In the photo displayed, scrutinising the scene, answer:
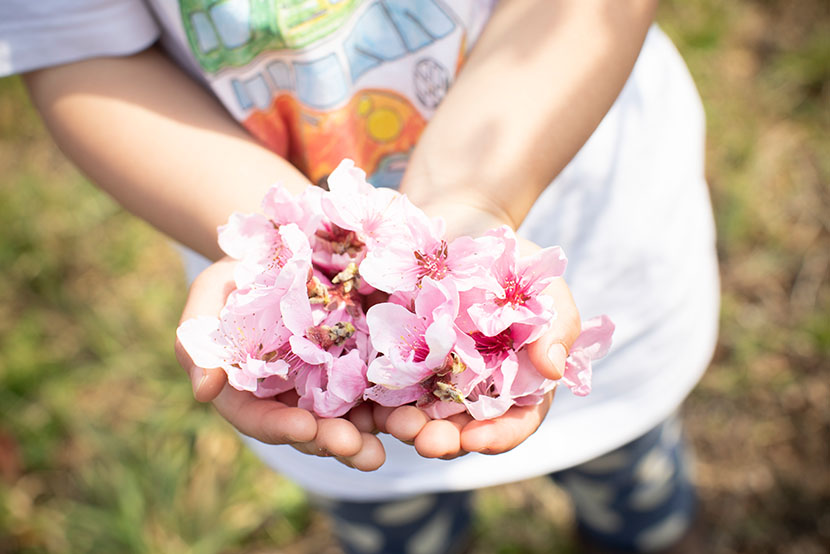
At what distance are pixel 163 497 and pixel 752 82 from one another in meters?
2.35

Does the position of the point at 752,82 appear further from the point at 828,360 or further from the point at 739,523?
the point at 739,523

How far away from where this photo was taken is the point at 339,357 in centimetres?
96

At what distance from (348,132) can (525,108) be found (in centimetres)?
28

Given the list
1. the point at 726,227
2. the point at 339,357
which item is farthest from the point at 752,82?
the point at 339,357

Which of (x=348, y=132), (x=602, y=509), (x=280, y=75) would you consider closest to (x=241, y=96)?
(x=280, y=75)

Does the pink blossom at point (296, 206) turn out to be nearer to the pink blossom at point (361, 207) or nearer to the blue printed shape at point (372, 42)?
the pink blossom at point (361, 207)

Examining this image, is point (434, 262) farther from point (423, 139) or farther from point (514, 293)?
point (423, 139)

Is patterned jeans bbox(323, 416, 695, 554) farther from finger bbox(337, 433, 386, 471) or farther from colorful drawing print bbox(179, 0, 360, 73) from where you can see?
colorful drawing print bbox(179, 0, 360, 73)

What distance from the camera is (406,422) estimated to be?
2.98ft

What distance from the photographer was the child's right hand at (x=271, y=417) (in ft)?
2.90

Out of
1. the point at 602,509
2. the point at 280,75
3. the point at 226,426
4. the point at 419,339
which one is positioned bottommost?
the point at 226,426

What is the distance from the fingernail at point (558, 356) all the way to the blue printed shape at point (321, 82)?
53 centimetres

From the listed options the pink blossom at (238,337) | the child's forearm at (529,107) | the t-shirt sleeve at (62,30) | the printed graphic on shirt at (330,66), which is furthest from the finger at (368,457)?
the t-shirt sleeve at (62,30)

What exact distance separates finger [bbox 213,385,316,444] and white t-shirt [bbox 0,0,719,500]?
0.39m
